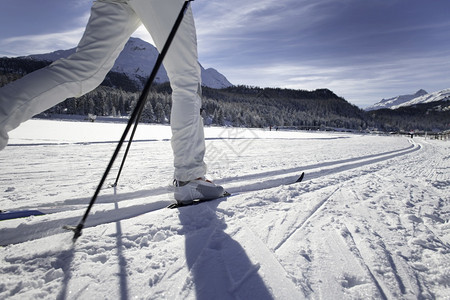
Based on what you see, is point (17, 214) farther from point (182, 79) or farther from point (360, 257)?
point (360, 257)

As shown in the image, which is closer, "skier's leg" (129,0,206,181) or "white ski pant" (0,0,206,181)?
"white ski pant" (0,0,206,181)

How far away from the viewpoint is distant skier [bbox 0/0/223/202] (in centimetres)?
114

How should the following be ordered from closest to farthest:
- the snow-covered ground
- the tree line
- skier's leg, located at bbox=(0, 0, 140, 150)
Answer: the snow-covered ground, skier's leg, located at bbox=(0, 0, 140, 150), the tree line

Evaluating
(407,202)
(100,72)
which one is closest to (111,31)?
(100,72)

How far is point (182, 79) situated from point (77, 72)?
0.60 metres

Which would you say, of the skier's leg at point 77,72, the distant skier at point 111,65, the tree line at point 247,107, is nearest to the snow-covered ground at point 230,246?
the distant skier at point 111,65

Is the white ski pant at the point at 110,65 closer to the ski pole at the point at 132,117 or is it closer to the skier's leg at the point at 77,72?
the skier's leg at the point at 77,72

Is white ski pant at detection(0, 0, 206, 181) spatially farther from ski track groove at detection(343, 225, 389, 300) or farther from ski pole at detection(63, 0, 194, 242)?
ski track groove at detection(343, 225, 389, 300)

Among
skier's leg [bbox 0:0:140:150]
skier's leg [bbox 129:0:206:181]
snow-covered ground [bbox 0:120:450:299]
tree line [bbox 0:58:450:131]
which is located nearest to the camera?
snow-covered ground [bbox 0:120:450:299]

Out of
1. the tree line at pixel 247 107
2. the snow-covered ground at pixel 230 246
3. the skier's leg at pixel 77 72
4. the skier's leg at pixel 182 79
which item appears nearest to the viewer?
the snow-covered ground at pixel 230 246

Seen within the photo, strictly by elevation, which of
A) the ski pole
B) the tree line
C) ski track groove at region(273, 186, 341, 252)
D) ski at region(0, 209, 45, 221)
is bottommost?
ski at region(0, 209, 45, 221)

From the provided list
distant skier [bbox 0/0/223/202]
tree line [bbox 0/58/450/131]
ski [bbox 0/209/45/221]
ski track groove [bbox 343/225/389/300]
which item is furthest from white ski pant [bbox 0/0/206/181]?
ski track groove [bbox 343/225/389/300]

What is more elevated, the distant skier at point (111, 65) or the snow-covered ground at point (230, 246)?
the distant skier at point (111, 65)

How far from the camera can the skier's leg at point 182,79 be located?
4.51 feet
